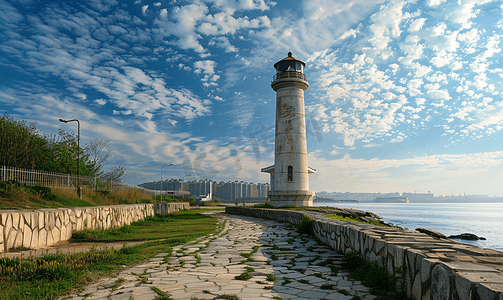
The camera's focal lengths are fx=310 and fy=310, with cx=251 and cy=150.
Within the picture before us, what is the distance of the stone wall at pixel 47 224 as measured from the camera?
26.3 feet

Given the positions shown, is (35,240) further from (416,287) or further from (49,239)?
(416,287)

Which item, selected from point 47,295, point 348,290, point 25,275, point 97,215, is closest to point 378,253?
point 348,290

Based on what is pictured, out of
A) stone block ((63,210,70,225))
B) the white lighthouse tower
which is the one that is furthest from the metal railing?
stone block ((63,210,70,225))

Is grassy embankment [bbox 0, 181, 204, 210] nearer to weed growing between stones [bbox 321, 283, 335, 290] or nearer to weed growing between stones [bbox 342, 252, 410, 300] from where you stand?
weed growing between stones [bbox 321, 283, 335, 290]

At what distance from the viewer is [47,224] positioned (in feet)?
30.9

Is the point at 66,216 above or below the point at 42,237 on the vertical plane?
above

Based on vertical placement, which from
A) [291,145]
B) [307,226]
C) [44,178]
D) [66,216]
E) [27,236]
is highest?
[291,145]

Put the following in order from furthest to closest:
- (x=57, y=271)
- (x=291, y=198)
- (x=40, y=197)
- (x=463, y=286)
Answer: (x=291, y=198)
(x=40, y=197)
(x=57, y=271)
(x=463, y=286)

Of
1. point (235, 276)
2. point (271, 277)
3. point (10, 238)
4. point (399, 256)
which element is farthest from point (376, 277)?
point (10, 238)

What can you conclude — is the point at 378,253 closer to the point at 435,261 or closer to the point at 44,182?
the point at 435,261

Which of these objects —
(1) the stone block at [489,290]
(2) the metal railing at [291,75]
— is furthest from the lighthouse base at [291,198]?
(1) the stone block at [489,290]

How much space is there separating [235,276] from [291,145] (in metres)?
21.0

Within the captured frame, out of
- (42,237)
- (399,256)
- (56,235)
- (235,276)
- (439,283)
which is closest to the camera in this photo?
(439,283)

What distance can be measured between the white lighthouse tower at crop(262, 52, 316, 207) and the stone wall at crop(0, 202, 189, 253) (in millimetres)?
14470
